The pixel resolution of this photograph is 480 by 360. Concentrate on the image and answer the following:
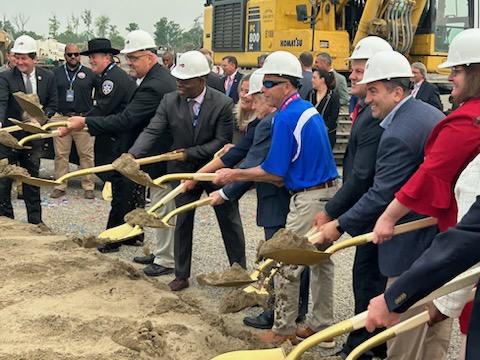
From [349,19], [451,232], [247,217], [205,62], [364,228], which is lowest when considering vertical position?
[247,217]

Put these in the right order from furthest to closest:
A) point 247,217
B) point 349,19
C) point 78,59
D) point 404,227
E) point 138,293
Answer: point 349,19 < point 78,59 < point 247,217 < point 138,293 < point 404,227

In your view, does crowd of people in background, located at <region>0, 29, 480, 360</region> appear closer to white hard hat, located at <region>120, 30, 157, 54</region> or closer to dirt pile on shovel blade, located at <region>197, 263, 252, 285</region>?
white hard hat, located at <region>120, 30, 157, 54</region>

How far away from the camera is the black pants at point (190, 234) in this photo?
6.20 m

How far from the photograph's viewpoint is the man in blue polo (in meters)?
4.87

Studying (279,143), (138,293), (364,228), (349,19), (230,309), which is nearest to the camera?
(364,228)

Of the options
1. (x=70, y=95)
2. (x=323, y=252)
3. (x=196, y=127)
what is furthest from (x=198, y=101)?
(x=70, y=95)

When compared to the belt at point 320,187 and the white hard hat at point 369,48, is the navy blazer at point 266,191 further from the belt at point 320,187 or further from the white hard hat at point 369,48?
the white hard hat at point 369,48

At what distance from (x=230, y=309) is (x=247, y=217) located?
14.8ft

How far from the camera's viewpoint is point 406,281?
273cm

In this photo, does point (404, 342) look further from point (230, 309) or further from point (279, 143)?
point (279, 143)

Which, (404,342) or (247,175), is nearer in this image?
(404,342)

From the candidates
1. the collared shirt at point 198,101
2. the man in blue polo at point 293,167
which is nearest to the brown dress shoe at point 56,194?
the collared shirt at point 198,101

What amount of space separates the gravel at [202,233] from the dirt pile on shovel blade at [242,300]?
2.58ft

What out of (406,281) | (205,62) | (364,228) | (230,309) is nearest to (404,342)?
(364,228)
